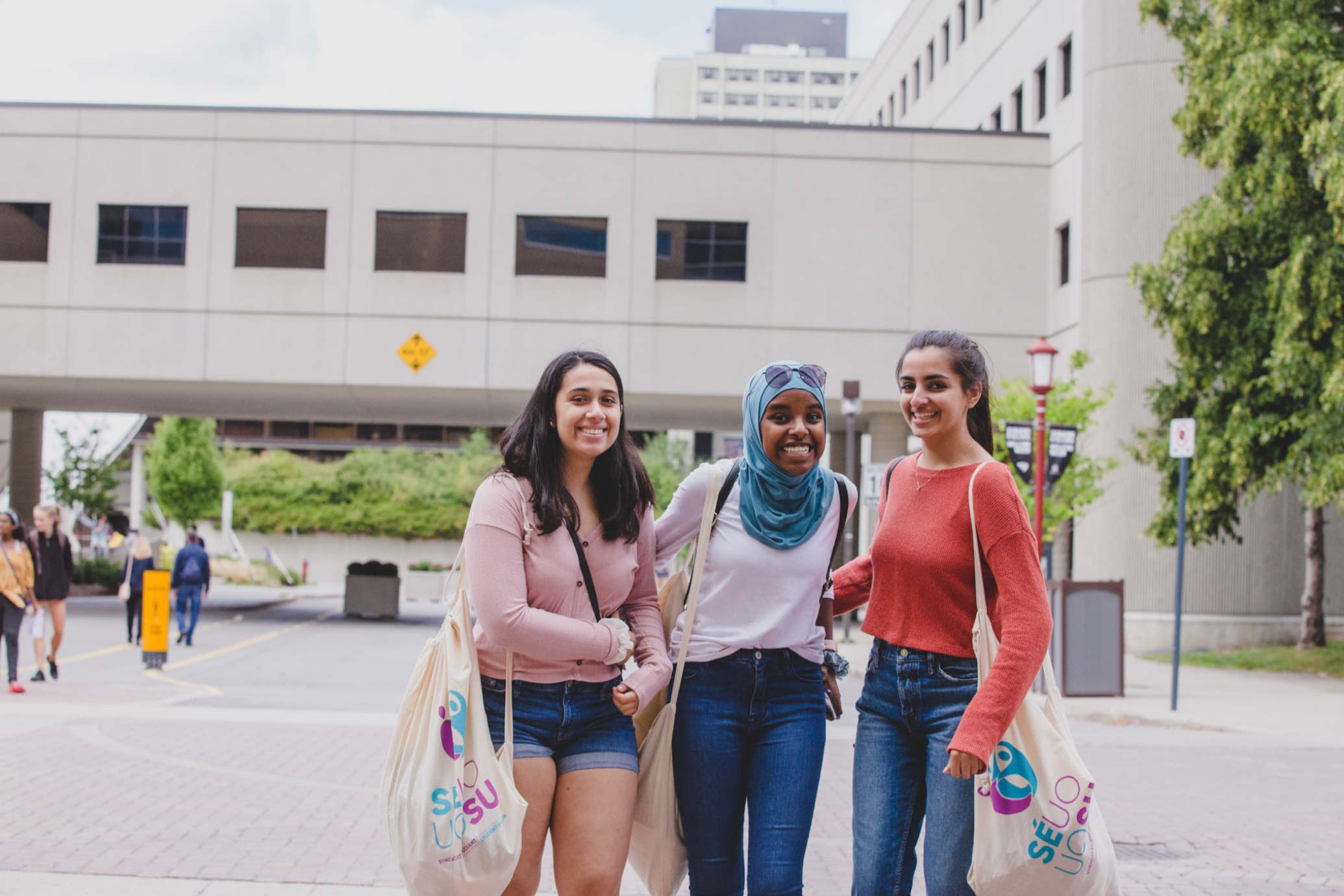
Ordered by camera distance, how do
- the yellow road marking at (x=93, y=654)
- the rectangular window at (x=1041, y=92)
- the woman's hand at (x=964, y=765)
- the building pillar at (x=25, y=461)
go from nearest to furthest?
the woman's hand at (x=964, y=765)
the yellow road marking at (x=93, y=654)
the rectangular window at (x=1041, y=92)
the building pillar at (x=25, y=461)

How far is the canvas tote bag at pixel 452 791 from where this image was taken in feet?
10.7

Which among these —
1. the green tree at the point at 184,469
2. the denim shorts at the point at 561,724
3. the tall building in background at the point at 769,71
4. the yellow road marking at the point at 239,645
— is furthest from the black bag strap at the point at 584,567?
the tall building in background at the point at 769,71

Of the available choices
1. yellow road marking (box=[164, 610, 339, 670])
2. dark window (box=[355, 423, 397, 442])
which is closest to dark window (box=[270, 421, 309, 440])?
dark window (box=[355, 423, 397, 442])

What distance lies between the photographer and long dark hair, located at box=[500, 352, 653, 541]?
3.57 meters

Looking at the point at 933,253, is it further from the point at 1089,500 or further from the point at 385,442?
the point at 385,442

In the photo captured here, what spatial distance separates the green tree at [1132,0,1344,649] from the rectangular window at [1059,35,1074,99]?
14.3 feet

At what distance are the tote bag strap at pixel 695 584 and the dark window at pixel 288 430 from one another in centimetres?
8476

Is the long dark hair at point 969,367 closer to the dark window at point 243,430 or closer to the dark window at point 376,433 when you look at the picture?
the dark window at point 376,433

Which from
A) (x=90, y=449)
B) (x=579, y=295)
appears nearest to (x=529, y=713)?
(x=579, y=295)

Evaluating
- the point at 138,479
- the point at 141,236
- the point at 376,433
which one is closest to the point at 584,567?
the point at 141,236

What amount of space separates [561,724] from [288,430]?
86.6m

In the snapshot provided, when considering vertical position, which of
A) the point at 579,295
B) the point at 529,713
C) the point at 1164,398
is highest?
the point at 579,295

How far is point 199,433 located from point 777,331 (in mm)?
38784

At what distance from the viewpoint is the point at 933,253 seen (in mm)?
24172
